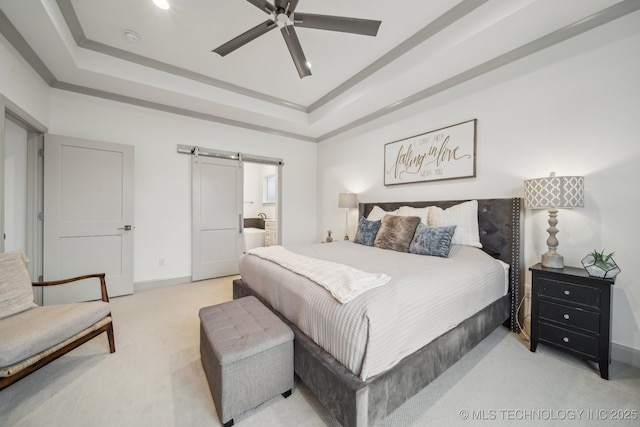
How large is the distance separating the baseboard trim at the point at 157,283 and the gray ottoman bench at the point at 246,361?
2508 mm

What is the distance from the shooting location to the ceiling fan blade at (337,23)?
1862 millimetres

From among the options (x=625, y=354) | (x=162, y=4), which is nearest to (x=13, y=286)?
(x=162, y=4)

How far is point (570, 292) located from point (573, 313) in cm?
16

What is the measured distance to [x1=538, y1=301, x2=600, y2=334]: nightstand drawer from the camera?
1.74 m

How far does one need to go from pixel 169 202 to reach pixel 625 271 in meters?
5.02

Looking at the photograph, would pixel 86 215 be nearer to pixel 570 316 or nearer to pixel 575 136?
pixel 570 316

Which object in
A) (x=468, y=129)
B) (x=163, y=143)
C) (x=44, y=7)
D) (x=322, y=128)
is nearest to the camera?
(x=44, y=7)

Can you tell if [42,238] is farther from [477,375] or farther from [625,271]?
[625,271]

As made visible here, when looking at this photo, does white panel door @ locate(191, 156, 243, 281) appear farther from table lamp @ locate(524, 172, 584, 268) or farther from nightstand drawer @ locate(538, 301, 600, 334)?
nightstand drawer @ locate(538, 301, 600, 334)

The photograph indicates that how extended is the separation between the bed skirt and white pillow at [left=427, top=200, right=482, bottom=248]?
1.02 metres

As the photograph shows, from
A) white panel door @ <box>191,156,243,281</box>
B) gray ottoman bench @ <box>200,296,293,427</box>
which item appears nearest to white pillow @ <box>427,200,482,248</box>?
gray ottoman bench @ <box>200,296,293,427</box>

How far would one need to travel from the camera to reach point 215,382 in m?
1.37

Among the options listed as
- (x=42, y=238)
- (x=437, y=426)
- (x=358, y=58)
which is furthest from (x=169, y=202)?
(x=437, y=426)

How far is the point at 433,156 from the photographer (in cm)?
315
